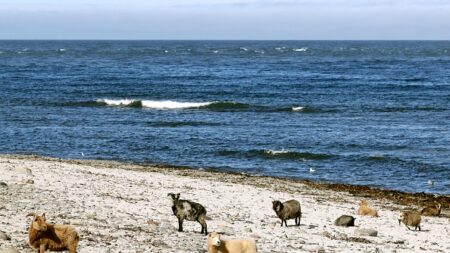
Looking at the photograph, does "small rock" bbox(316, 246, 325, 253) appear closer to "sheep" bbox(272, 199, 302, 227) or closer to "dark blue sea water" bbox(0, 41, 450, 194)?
"sheep" bbox(272, 199, 302, 227)

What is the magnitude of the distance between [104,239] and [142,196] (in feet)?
22.5

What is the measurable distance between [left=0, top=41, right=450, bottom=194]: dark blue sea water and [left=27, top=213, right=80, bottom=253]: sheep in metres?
17.7

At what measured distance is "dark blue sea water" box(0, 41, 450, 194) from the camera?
1283 inches

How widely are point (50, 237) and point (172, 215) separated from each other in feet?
19.9

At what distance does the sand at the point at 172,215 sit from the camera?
46.6ft

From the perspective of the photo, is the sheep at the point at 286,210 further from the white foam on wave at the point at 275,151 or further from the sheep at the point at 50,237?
the white foam on wave at the point at 275,151

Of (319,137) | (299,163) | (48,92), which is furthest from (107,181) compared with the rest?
(48,92)

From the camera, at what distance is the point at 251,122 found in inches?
1796

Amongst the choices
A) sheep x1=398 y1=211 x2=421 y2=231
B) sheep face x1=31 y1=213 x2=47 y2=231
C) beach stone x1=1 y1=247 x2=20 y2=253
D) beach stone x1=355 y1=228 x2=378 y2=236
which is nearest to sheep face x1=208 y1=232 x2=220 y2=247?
sheep face x1=31 y1=213 x2=47 y2=231

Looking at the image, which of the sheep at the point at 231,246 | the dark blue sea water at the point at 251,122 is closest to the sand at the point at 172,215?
the sheep at the point at 231,246

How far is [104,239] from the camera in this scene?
13.5 metres

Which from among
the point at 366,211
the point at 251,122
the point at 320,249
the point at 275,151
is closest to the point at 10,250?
the point at 320,249

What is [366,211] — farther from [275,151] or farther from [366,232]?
[275,151]

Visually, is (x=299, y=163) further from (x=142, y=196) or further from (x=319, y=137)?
(x=142, y=196)
